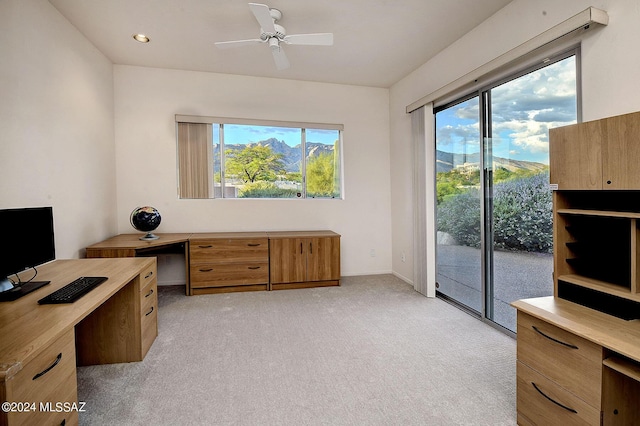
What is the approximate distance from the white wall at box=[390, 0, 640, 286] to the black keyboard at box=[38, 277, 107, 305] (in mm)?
3409

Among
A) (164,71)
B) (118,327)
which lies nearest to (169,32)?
(164,71)

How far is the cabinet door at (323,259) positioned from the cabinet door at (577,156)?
9.14 ft

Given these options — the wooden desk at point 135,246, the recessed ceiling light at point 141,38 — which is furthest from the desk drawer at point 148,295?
the recessed ceiling light at point 141,38

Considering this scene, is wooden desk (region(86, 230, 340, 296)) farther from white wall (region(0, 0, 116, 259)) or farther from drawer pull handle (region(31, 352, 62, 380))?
drawer pull handle (region(31, 352, 62, 380))

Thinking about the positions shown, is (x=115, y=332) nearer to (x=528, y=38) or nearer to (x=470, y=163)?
(x=470, y=163)

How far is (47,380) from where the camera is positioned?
133 cm

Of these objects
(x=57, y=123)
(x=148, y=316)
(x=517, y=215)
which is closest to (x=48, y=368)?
(x=148, y=316)

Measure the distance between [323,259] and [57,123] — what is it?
126 inches

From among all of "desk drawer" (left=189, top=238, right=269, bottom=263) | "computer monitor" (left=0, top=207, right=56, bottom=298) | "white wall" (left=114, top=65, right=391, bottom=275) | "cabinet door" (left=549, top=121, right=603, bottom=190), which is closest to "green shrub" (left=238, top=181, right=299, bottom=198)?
"white wall" (left=114, top=65, right=391, bottom=275)

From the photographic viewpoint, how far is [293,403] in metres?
1.90

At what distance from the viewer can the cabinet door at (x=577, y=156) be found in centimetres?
160

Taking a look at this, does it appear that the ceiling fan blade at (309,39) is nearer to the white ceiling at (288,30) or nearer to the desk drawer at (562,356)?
the white ceiling at (288,30)

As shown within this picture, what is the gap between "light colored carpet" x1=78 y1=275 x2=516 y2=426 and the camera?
5.92 feet

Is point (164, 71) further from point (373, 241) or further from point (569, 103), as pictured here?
point (569, 103)
